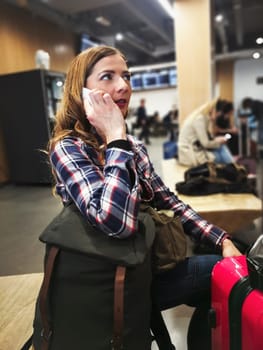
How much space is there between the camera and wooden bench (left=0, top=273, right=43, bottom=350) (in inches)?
47.4

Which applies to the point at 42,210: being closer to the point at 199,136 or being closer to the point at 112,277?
the point at 112,277

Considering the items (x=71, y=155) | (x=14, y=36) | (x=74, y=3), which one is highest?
(x=74, y=3)

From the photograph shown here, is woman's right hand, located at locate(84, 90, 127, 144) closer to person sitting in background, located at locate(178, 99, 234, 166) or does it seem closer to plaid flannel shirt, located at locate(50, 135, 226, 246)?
plaid flannel shirt, located at locate(50, 135, 226, 246)

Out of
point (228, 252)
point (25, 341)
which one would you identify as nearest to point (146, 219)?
point (228, 252)

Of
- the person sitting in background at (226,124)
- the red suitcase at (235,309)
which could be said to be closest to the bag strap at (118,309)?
the red suitcase at (235,309)

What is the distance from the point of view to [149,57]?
448 inches

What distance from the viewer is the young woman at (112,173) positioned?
2.56 feet

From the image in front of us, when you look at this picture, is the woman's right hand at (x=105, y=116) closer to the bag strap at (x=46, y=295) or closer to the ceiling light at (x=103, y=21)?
the bag strap at (x=46, y=295)

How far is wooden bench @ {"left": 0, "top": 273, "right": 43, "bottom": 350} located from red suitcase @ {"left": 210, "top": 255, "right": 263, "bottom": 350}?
2.40 ft

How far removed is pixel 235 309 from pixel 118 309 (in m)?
0.31

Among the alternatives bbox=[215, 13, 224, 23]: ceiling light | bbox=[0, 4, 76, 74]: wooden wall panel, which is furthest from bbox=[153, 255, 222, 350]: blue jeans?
bbox=[215, 13, 224, 23]: ceiling light

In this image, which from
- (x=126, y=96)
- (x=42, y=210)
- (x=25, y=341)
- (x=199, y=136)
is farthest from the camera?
(x=199, y=136)

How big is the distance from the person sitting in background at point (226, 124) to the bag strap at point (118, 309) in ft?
15.1

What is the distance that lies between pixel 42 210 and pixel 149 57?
10.7 meters
